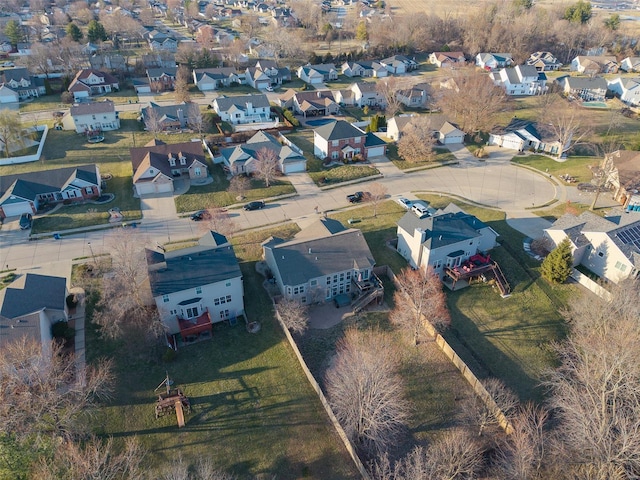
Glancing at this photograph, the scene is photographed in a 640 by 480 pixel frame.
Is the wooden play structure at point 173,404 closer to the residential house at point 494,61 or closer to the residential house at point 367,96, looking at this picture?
the residential house at point 367,96

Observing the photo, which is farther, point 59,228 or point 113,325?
point 59,228

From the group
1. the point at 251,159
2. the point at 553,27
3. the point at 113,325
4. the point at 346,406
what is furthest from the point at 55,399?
the point at 553,27


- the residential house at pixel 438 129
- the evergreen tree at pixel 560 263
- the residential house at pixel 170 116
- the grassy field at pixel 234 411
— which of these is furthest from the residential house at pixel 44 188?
the evergreen tree at pixel 560 263

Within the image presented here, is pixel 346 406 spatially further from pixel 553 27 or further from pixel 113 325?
pixel 553 27

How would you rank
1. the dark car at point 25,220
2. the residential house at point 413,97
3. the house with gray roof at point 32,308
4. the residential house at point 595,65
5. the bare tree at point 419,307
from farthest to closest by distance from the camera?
the residential house at point 595,65
the residential house at point 413,97
the dark car at point 25,220
the bare tree at point 419,307
the house with gray roof at point 32,308

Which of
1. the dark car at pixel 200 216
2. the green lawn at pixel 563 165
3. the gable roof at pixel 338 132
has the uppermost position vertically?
the gable roof at pixel 338 132

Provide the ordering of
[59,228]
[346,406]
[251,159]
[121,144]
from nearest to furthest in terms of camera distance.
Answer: [346,406], [59,228], [251,159], [121,144]
